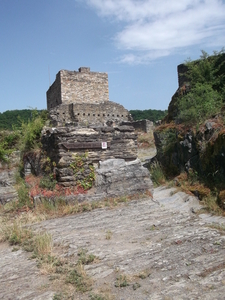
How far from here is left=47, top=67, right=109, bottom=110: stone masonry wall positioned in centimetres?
2786

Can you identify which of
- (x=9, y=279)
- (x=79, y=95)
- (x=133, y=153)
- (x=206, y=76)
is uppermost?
(x=79, y=95)

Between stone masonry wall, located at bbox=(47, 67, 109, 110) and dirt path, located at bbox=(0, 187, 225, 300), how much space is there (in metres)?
22.2

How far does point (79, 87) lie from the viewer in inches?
1128

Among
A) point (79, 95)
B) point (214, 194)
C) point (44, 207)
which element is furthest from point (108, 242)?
point (79, 95)

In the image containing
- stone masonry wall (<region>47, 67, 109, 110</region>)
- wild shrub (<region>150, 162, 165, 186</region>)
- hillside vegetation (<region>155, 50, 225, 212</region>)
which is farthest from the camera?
stone masonry wall (<region>47, 67, 109, 110</region>)

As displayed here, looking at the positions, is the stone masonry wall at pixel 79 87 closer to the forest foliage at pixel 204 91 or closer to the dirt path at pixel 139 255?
the forest foliage at pixel 204 91

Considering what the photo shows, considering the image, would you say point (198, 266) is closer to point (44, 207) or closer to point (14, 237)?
point (14, 237)

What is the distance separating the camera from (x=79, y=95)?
94.2 ft

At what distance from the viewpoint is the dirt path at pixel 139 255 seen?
11.5 feet

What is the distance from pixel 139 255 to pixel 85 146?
4.55 metres

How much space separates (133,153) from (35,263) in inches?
212

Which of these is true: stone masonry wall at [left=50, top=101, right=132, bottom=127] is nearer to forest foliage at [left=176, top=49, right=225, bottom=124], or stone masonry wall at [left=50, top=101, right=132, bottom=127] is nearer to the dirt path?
forest foliage at [left=176, top=49, right=225, bottom=124]

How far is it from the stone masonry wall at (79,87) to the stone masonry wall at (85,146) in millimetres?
19146

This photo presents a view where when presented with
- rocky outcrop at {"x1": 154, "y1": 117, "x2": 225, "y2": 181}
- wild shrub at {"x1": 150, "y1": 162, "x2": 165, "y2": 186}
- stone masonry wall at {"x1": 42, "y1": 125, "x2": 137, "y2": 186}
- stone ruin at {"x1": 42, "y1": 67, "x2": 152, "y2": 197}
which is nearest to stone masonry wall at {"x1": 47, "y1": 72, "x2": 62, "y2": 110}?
rocky outcrop at {"x1": 154, "y1": 117, "x2": 225, "y2": 181}
